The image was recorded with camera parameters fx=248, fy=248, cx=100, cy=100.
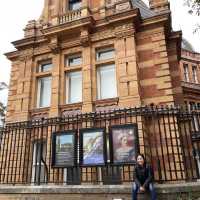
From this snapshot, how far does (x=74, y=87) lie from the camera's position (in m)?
15.6

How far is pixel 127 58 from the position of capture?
14.1 meters

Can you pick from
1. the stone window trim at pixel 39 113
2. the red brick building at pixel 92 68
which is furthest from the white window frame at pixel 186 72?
the stone window trim at pixel 39 113

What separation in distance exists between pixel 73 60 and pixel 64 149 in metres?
9.26

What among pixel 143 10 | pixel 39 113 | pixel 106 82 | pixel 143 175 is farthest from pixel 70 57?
pixel 143 175

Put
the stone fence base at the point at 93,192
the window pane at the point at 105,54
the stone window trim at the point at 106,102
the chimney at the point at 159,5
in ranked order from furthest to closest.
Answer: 1. the chimney at the point at 159,5
2. the window pane at the point at 105,54
3. the stone window trim at the point at 106,102
4. the stone fence base at the point at 93,192

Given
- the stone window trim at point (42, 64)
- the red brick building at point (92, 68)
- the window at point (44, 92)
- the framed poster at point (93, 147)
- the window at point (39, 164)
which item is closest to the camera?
the framed poster at point (93, 147)

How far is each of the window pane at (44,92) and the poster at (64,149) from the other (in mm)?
7601

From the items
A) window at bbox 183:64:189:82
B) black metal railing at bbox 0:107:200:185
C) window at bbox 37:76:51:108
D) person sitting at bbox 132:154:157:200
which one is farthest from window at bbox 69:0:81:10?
window at bbox 183:64:189:82

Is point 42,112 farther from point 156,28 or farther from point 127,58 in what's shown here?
point 156,28

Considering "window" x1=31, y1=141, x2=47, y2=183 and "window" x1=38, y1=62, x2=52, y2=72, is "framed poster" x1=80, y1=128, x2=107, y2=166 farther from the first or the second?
"window" x1=38, y1=62, x2=52, y2=72

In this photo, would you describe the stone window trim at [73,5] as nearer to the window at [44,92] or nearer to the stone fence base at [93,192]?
the window at [44,92]

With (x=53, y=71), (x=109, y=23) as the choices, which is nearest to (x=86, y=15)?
(x=109, y=23)

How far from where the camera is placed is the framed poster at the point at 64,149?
8055 millimetres

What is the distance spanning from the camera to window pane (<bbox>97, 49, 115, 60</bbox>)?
15.4 meters
